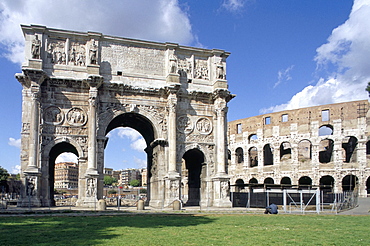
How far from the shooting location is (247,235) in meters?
11.9

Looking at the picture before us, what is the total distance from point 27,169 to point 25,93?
5077 mm

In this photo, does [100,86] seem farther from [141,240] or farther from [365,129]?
[365,129]

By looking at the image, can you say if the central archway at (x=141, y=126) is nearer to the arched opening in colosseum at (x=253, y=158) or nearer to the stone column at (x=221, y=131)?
the stone column at (x=221, y=131)

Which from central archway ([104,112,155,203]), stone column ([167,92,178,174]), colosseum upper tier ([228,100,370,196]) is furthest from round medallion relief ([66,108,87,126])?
colosseum upper tier ([228,100,370,196])

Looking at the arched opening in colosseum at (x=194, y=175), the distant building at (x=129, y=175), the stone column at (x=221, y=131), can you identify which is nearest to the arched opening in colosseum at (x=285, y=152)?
the arched opening in colosseum at (x=194, y=175)

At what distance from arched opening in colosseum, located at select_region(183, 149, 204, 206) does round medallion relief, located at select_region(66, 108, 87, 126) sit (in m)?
8.79

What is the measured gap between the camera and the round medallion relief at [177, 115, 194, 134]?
A: 95.5ft

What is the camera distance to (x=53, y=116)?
86.6 feet

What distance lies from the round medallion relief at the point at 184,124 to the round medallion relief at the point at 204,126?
2.04ft

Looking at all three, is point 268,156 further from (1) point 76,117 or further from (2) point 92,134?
(1) point 76,117

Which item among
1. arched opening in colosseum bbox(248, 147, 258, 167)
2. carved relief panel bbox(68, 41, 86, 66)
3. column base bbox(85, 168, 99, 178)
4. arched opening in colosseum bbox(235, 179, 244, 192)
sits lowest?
arched opening in colosseum bbox(235, 179, 244, 192)

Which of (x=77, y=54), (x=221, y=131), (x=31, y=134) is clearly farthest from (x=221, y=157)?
(x=31, y=134)

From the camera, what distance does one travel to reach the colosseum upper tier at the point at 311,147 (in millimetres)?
48906

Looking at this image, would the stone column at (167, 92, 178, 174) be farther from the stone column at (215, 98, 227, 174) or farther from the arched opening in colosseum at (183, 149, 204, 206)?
the stone column at (215, 98, 227, 174)
